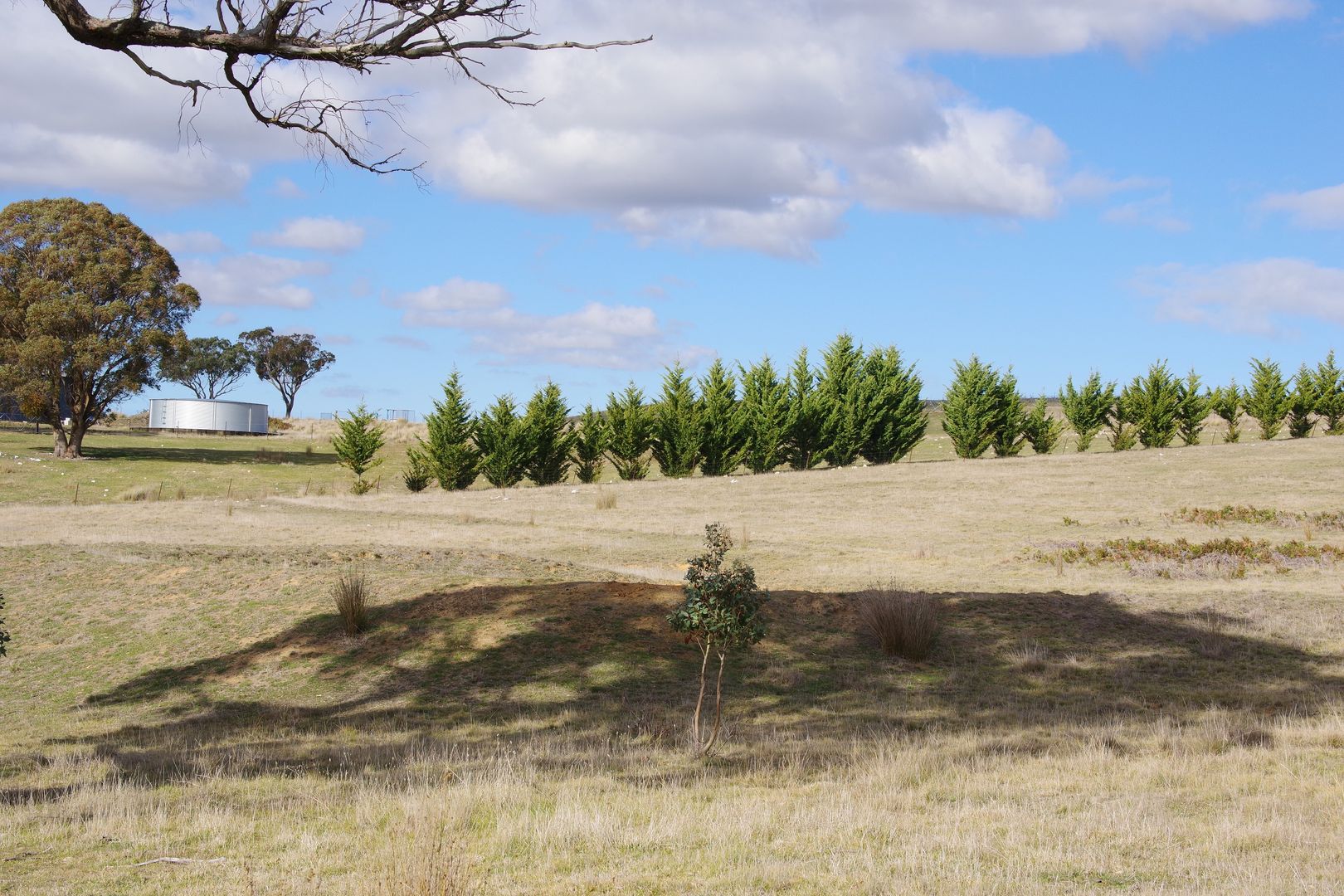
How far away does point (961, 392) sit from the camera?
48719mm

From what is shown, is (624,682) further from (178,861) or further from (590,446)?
(590,446)

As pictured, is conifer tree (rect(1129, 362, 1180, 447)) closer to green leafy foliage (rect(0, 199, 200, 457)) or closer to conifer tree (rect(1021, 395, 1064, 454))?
conifer tree (rect(1021, 395, 1064, 454))

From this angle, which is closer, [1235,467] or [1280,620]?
[1280,620]

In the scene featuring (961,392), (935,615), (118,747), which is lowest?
(118,747)

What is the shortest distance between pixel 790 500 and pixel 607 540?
11.4 meters

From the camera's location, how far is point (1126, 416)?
168 feet

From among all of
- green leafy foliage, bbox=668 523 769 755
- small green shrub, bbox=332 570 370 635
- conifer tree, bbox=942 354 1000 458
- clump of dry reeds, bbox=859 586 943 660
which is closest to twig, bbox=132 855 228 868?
green leafy foliage, bbox=668 523 769 755

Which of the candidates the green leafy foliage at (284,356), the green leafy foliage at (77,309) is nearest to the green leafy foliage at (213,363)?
the green leafy foliage at (284,356)

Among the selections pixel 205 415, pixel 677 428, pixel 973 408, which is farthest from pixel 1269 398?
pixel 205 415

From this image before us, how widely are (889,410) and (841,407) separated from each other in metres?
2.49

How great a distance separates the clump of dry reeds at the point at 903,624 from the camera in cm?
1347

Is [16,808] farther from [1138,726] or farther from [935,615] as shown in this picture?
[935,615]

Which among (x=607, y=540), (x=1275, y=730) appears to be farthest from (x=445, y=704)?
(x=607, y=540)

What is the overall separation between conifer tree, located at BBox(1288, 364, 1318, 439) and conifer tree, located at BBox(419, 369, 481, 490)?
130 feet
